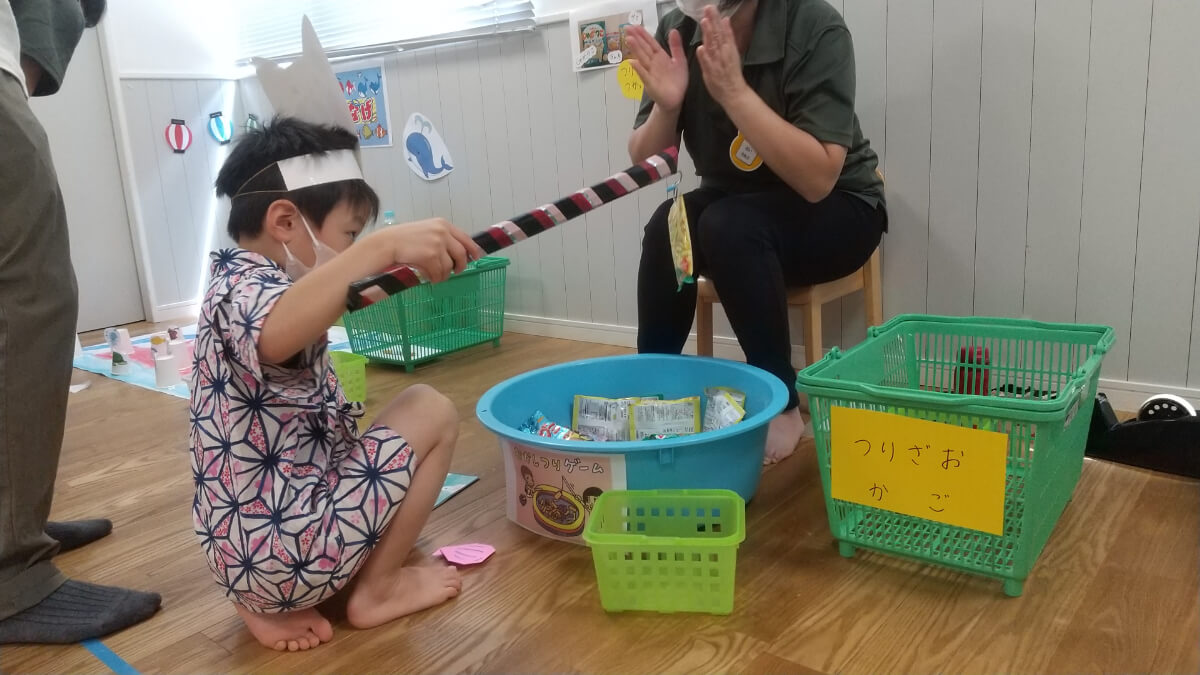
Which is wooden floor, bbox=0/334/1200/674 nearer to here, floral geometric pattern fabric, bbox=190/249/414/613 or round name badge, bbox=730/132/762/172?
floral geometric pattern fabric, bbox=190/249/414/613

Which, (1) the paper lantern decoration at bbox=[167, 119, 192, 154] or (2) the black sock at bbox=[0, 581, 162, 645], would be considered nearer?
(2) the black sock at bbox=[0, 581, 162, 645]

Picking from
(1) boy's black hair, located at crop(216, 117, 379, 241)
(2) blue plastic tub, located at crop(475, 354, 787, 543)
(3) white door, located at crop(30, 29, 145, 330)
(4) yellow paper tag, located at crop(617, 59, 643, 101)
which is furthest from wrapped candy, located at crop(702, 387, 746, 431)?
(3) white door, located at crop(30, 29, 145, 330)

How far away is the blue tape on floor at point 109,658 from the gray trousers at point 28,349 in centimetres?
10

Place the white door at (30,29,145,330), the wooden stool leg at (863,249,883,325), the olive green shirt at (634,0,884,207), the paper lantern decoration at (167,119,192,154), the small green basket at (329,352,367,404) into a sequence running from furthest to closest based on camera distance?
the paper lantern decoration at (167,119,192,154), the white door at (30,29,145,330), the small green basket at (329,352,367,404), the wooden stool leg at (863,249,883,325), the olive green shirt at (634,0,884,207)

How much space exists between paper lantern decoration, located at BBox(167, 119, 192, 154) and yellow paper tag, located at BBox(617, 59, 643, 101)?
1913mm

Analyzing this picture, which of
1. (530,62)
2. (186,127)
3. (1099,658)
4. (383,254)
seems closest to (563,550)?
(383,254)

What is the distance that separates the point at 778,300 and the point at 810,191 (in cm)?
18

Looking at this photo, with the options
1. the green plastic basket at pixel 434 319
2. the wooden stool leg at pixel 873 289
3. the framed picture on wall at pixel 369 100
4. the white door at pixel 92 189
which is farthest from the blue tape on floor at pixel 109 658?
the white door at pixel 92 189

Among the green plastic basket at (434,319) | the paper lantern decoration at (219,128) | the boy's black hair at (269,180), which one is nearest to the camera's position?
the boy's black hair at (269,180)

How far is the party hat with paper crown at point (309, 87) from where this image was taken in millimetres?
993

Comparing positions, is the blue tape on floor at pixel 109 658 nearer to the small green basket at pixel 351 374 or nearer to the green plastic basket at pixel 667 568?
the green plastic basket at pixel 667 568

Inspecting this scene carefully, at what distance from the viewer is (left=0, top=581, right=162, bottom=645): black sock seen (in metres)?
0.98

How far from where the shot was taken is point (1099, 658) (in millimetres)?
835

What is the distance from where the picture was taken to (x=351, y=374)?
186 cm
